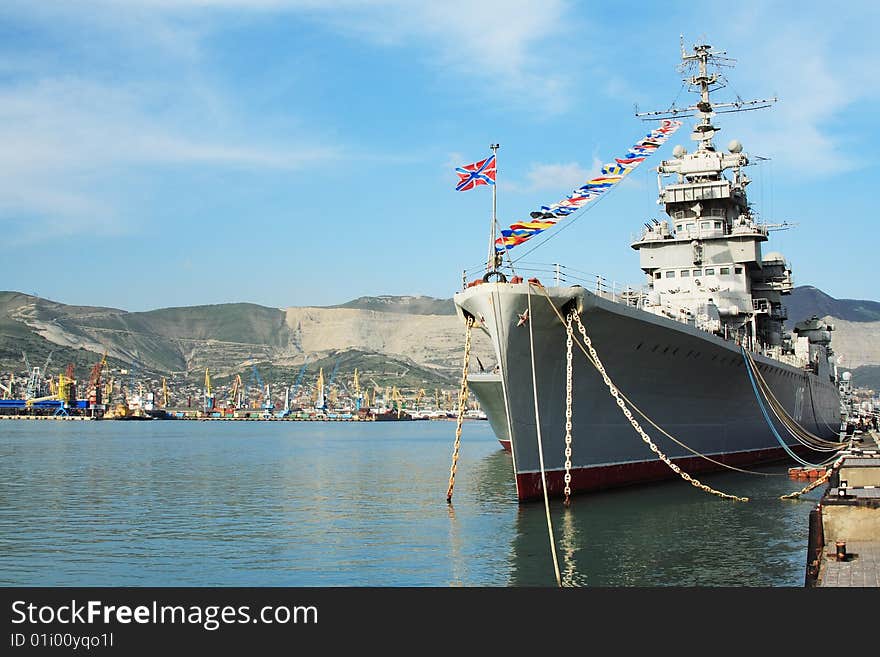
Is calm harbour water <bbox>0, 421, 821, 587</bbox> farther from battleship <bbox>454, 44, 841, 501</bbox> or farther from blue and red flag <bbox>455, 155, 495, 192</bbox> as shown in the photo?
blue and red flag <bbox>455, 155, 495, 192</bbox>

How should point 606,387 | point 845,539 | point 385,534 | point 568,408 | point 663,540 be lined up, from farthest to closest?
point 606,387, point 568,408, point 385,534, point 663,540, point 845,539

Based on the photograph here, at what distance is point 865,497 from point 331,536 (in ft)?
35.0

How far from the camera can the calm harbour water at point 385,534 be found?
48.0 ft

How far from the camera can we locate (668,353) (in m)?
24.0

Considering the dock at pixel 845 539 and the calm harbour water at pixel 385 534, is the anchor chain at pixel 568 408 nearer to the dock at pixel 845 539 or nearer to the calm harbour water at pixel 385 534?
the calm harbour water at pixel 385 534

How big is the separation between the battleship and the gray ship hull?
42mm

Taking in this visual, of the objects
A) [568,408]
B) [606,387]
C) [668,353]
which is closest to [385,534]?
[568,408]

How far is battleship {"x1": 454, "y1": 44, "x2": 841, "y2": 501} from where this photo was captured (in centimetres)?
2048

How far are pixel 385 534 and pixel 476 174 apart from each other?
8.31 metres

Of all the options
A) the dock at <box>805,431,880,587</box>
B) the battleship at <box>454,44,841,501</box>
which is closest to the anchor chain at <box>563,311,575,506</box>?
the battleship at <box>454,44,841,501</box>

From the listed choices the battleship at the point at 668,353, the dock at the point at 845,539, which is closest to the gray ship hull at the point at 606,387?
the battleship at the point at 668,353

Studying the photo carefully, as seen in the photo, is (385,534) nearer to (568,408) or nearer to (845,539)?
(568,408)
